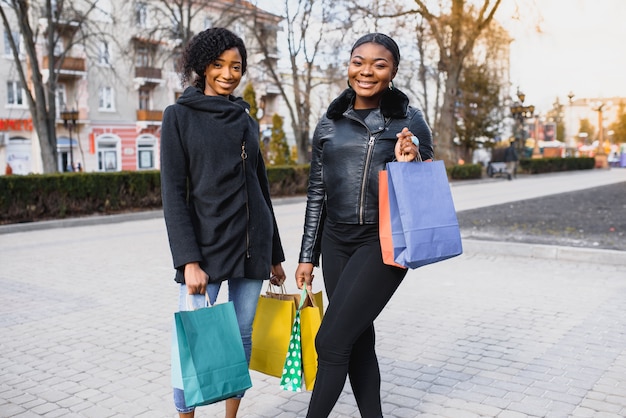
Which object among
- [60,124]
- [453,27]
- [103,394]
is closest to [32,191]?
[103,394]

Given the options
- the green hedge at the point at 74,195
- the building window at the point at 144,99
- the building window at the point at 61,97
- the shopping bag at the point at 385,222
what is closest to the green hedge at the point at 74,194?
the green hedge at the point at 74,195

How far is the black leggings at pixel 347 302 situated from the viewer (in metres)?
2.68

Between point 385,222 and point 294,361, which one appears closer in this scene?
point 385,222

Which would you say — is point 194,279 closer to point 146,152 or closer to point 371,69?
point 371,69

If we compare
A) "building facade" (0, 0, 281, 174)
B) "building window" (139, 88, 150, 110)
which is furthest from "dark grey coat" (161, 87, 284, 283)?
"building window" (139, 88, 150, 110)

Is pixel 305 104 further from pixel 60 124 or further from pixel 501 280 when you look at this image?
pixel 501 280

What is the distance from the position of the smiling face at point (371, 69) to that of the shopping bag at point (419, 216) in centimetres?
41

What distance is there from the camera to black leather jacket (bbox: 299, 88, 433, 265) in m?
2.72

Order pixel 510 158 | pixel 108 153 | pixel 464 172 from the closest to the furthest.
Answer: pixel 464 172 → pixel 510 158 → pixel 108 153

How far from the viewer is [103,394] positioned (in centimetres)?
388

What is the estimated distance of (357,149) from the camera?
274cm

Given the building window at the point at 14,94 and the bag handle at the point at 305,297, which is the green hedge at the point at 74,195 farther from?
the building window at the point at 14,94

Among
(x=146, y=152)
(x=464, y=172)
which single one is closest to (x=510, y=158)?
(x=464, y=172)

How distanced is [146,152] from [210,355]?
40501mm
